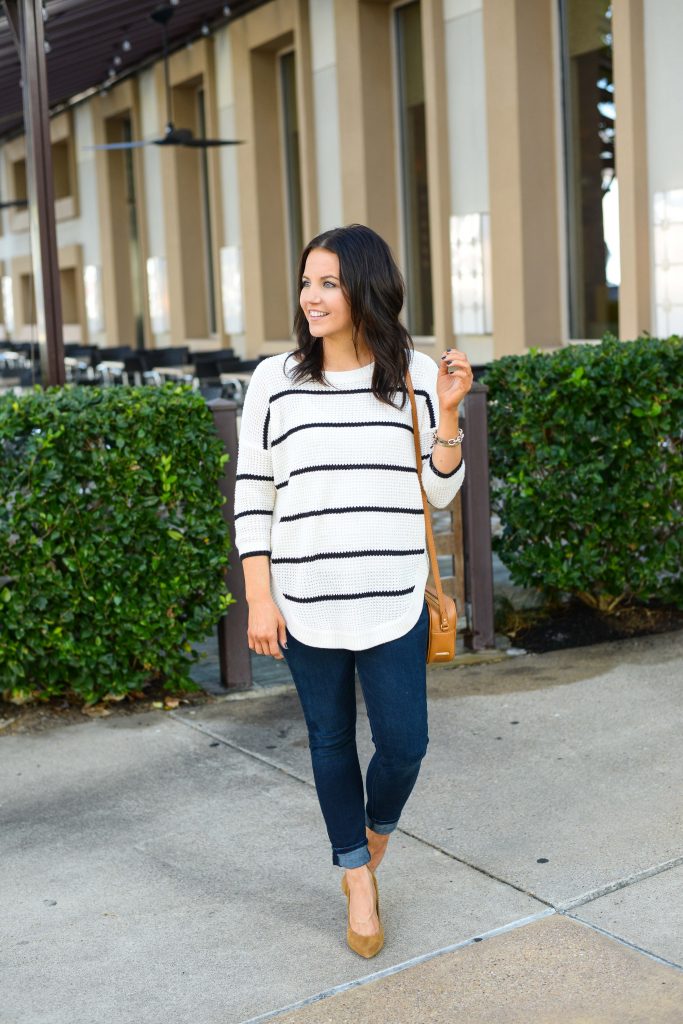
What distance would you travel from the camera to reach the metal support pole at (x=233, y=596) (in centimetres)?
532

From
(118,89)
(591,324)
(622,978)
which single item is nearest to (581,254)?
(591,324)

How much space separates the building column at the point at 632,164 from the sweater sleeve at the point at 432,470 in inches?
305

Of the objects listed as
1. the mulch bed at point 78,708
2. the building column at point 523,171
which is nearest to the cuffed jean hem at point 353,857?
the mulch bed at point 78,708

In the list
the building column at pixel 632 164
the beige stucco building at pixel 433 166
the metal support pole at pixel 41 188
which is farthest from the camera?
the beige stucco building at pixel 433 166

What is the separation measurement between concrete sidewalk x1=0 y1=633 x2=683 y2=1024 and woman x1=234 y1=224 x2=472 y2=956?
263 millimetres

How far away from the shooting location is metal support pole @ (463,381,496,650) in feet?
19.0

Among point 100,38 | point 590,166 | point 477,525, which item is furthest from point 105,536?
point 100,38

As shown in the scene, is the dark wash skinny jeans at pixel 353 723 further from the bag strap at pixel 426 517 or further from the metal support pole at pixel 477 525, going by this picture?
the metal support pole at pixel 477 525

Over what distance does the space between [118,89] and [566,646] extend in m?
17.8

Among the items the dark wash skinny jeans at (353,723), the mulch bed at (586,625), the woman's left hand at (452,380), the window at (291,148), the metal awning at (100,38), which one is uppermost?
the metal awning at (100,38)

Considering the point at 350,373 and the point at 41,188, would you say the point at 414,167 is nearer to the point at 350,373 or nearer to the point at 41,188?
the point at 41,188

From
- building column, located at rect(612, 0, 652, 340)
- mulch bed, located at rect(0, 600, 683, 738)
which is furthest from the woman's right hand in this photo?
building column, located at rect(612, 0, 652, 340)

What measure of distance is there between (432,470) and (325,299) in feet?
1.54

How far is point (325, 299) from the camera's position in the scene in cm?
Answer: 299
